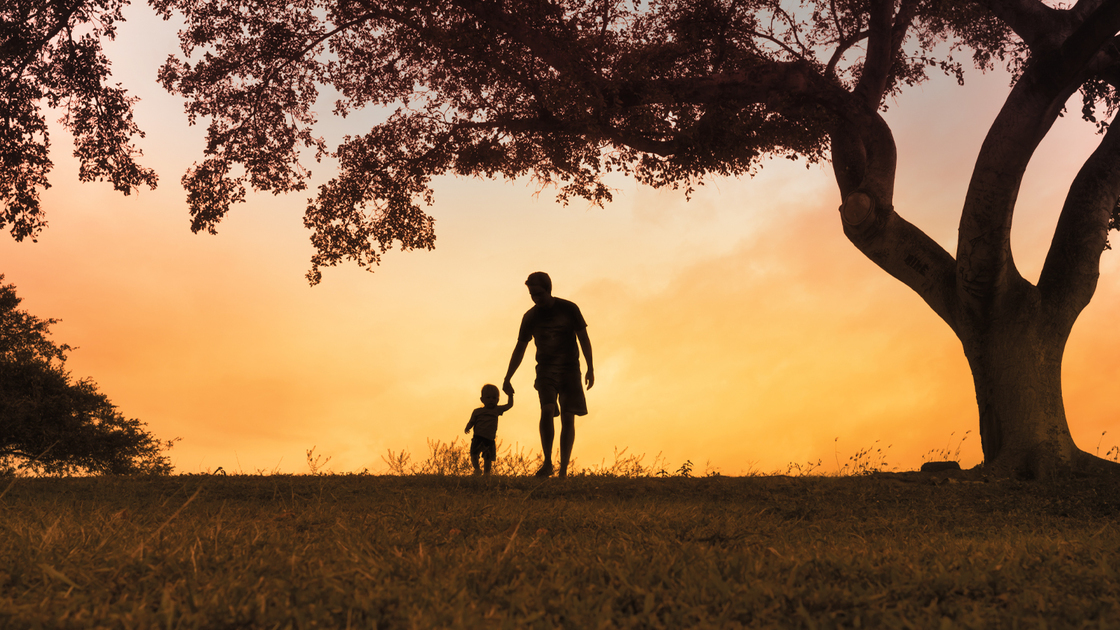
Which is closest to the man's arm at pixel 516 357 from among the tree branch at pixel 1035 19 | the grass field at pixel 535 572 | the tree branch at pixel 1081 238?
the grass field at pixel 535 572

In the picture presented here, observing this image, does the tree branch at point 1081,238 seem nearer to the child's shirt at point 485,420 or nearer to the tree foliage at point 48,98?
the child's shirt at point 485,420

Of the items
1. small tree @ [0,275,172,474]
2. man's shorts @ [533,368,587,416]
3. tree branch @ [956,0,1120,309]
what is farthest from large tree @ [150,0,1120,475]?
small tree @ [0,275,172,474]

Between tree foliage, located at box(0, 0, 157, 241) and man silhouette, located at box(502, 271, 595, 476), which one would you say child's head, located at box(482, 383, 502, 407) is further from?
tree foliage, located at box(0, 0, 157, 241)

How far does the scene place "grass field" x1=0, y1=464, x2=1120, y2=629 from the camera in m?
2.65

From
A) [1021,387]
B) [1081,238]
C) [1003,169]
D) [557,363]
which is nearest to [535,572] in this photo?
[557,363]

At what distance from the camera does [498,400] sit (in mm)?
11281

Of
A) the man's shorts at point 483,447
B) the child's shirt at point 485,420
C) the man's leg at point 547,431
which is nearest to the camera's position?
the man's leg at point 547,431

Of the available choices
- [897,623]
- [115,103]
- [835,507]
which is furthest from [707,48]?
[897,623]

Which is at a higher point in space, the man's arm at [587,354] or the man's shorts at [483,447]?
the man's arm at [587,354]

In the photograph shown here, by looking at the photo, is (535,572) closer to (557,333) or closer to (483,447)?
(557,333)

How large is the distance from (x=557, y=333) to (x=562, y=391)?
2.51ft

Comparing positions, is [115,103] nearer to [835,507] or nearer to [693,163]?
[693,163]

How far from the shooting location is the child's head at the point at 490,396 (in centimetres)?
1112

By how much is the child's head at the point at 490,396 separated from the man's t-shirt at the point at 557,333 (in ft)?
5.15
